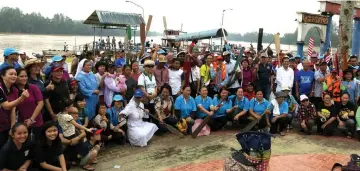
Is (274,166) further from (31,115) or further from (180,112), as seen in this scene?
(31,115)

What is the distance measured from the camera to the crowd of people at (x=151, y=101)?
448 centimetres


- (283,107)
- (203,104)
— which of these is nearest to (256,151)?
(203,104)

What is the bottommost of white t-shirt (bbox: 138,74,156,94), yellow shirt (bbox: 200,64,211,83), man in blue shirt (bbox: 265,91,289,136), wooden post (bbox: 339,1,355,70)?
man in blue shirt (bbox: 265,91,289,136)

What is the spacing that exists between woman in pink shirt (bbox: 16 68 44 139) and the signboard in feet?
51.6

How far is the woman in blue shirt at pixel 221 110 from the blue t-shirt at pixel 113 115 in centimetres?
209

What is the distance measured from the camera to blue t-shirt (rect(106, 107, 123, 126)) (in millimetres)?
6078

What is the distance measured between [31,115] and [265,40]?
10936 cm

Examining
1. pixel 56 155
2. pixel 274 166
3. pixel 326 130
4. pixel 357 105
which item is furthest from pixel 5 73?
pixel 357 105

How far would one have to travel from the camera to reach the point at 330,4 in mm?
17375

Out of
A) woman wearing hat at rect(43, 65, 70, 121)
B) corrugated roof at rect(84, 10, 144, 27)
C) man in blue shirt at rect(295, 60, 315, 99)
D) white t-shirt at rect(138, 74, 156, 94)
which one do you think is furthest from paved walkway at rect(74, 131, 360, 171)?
corrugated roof at rect(84, 10, 144, 27)

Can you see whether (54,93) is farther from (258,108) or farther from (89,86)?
(258,108)

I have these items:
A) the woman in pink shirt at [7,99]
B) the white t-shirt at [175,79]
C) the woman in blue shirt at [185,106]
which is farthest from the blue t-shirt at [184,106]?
the woman in pink shirt at [7,99]

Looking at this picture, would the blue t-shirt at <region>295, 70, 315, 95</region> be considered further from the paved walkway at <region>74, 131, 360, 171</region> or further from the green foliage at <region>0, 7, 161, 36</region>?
the green foliage at <region>0, 7, 161, 36</region>

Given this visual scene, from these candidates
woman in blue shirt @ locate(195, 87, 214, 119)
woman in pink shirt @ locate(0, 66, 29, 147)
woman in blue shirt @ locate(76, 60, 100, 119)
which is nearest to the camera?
woman in pink shirt @ locate(0, 66, 29, 147)
